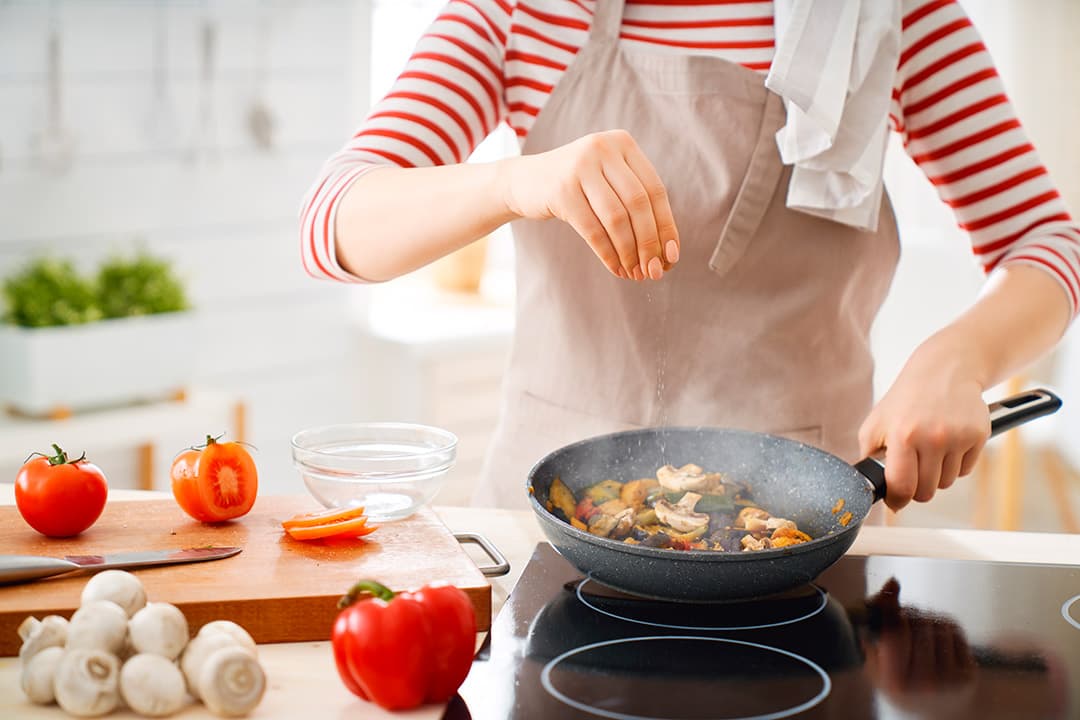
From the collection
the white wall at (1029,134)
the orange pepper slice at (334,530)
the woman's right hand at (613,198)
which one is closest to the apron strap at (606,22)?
the woman's right hand at (613,198)

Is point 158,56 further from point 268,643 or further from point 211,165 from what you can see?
point 268,643

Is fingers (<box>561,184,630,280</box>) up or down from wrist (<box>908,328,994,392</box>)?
up

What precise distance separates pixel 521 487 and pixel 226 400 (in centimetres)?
148

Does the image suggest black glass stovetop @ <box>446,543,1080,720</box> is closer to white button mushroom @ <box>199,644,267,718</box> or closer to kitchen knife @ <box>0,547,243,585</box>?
white button mushroom @ <box>199,644,267,718</box>

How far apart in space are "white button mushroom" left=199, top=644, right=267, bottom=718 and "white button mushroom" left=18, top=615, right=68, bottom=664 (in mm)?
104

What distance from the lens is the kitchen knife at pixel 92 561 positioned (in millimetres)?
933

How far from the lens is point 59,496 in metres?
1.04

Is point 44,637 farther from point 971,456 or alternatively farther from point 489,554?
point 971,456

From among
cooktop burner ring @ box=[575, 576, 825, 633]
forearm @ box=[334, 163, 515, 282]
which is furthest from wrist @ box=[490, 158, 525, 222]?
cooktop burner ring @ box=[575, 576, 825, 633]

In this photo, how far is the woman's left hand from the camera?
3.57 feet

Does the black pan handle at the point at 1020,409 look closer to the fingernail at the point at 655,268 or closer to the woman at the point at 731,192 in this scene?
the woman at the point at 731,192

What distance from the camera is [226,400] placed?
2754 millimetres

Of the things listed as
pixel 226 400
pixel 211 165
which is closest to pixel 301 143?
pixel 211 165

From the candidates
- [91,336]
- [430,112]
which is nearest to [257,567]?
[430,112]
